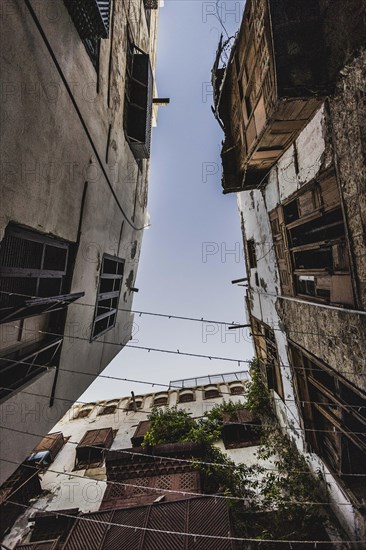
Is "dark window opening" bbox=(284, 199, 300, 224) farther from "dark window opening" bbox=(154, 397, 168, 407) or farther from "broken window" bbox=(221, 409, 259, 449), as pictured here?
"dark window opening" bbox=(154, 397, 168, 407)

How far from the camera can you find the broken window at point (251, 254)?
37.9ft

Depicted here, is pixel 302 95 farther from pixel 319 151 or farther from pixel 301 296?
pixel 301 296

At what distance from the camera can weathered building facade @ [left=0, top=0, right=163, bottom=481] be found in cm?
351

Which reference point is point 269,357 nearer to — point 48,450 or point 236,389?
point 236,389

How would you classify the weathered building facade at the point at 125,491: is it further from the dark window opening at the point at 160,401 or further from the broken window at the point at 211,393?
the dark window opening at the point at 160,401

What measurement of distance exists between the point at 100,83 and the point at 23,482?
1533cm

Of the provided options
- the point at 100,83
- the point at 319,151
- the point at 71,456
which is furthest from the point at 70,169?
the point at 71,456

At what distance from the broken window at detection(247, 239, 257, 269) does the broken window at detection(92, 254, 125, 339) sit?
212 inches

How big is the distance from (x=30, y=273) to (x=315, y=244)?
5604 millimetres

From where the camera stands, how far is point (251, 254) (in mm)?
12047

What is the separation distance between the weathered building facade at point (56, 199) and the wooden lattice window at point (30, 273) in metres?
0.02

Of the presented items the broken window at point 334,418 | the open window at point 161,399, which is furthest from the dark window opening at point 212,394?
the broken window at point 334,418

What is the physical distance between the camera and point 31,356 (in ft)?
15.2

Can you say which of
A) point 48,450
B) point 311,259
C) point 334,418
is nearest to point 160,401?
point 48,450
